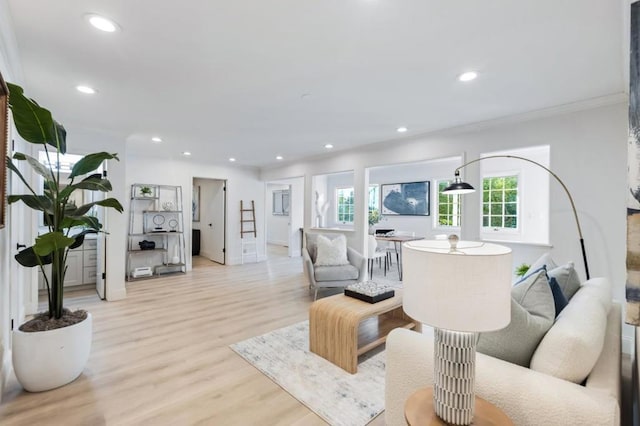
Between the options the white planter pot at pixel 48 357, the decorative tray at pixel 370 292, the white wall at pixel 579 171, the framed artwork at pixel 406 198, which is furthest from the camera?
the framed artwork at pixel 406 198

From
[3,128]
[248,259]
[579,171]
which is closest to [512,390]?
[3,128]

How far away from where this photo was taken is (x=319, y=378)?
2.34 metres

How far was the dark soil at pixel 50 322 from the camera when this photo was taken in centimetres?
220

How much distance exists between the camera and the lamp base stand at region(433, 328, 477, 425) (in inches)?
40.6

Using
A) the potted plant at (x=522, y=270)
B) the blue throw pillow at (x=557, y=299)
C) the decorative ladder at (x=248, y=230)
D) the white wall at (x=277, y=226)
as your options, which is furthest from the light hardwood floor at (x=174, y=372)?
the white wall at (x=277, y=226)

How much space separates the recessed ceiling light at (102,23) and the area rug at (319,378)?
2671 mm

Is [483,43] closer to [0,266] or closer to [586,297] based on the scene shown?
[586,297]

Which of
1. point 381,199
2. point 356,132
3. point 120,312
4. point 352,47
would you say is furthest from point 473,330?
point 381,199

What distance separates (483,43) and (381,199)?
6.35 m

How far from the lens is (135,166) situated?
598 cm

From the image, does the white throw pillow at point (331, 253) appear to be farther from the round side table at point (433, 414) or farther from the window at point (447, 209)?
the window at point (447, 209)

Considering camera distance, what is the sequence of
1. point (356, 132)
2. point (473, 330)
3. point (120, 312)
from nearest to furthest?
point (473, 330) < point (120, 312) < point (356, 132)

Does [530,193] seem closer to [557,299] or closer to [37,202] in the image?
[557,299]

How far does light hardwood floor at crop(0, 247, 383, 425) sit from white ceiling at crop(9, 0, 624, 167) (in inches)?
97.4
